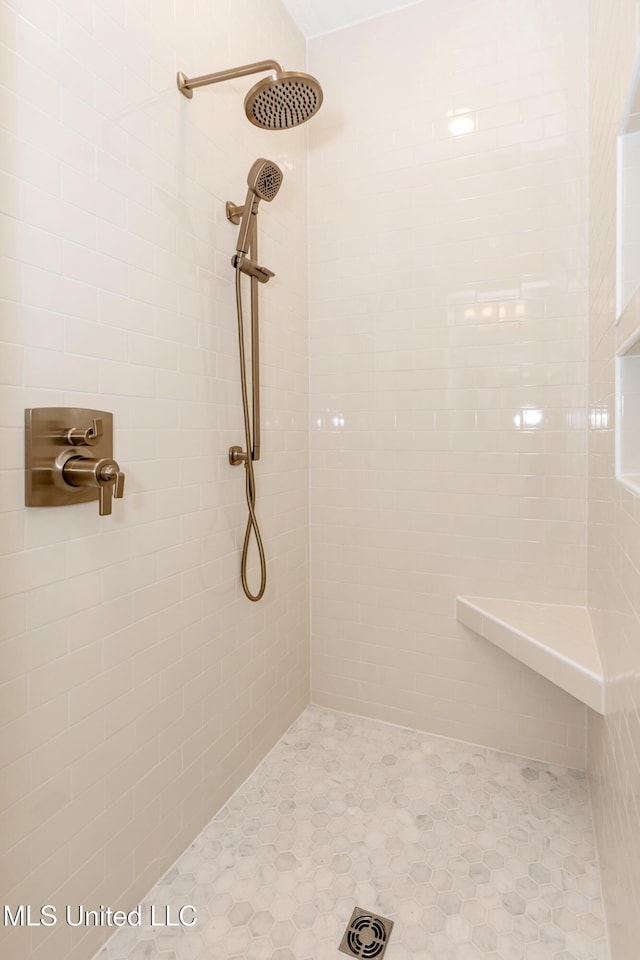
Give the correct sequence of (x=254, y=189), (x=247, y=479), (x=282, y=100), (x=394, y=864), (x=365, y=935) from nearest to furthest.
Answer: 1. (x=365, y=935)
2. (x=282, y=100)
3. (x=394, y=864)
4. (x=254, y=189)
5. (x=247, y=479)

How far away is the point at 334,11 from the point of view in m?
2.03

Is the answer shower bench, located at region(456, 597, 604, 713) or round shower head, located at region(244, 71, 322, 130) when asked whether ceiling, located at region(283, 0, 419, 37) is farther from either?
shower bench, located at region(456, 597, 604, 713)

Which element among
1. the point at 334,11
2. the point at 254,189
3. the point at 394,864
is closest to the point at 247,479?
the point at 254,189

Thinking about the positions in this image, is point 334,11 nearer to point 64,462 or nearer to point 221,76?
point 221,76

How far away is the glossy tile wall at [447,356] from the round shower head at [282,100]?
2.45ft

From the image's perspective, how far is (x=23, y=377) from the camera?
1.00 metres

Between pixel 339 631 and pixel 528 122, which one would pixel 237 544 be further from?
pixel 528 122

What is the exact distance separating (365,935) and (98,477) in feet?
4.20

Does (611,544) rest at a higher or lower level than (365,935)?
higher

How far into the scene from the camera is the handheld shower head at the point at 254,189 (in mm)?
1562

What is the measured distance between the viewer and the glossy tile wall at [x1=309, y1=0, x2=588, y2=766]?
183 centimetres

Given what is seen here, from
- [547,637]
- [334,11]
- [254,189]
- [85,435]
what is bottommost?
[547,637]

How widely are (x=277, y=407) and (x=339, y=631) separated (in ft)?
3.38

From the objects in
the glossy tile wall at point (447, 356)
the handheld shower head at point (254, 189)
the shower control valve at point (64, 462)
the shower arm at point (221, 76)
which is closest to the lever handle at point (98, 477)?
the shower control valve at point (64, 462)
